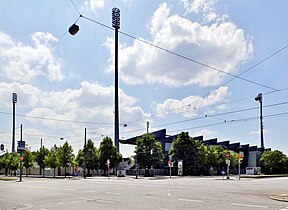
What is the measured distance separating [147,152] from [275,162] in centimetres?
3039

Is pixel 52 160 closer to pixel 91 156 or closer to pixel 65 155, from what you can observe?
pixel 65 155

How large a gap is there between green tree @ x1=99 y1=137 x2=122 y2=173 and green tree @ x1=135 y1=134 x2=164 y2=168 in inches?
250

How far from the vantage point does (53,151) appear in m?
79.1

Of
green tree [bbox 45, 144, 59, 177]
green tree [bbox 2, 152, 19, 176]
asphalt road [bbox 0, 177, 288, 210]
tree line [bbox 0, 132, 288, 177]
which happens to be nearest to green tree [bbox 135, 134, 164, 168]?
tree line [bbox 0, 132, 288, 177]

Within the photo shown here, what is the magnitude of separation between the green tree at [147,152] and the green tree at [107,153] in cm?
634

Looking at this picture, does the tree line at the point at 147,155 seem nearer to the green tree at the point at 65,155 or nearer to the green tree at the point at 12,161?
the green tree at the point at 65,155

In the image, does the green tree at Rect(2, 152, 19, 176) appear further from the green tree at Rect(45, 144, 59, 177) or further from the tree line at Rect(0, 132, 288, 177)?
the green tree at Rect(45, 144, 59, 177)

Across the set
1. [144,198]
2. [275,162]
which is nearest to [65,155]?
[275,162]

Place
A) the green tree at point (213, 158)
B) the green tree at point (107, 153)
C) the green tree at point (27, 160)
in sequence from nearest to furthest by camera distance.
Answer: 1. the green tree at point (107, 153)
2. the green tree at point (213, 158)
3. the green tree at point (27, 160)

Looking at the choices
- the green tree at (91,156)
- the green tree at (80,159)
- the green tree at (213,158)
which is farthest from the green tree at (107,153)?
the green tree at (213,158)

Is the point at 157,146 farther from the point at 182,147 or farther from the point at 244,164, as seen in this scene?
the point at 244,164

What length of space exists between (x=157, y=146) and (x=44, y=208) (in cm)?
5440

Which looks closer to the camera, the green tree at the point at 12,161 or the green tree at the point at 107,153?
the green tree at the point at 107,153

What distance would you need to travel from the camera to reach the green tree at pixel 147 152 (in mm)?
67062
